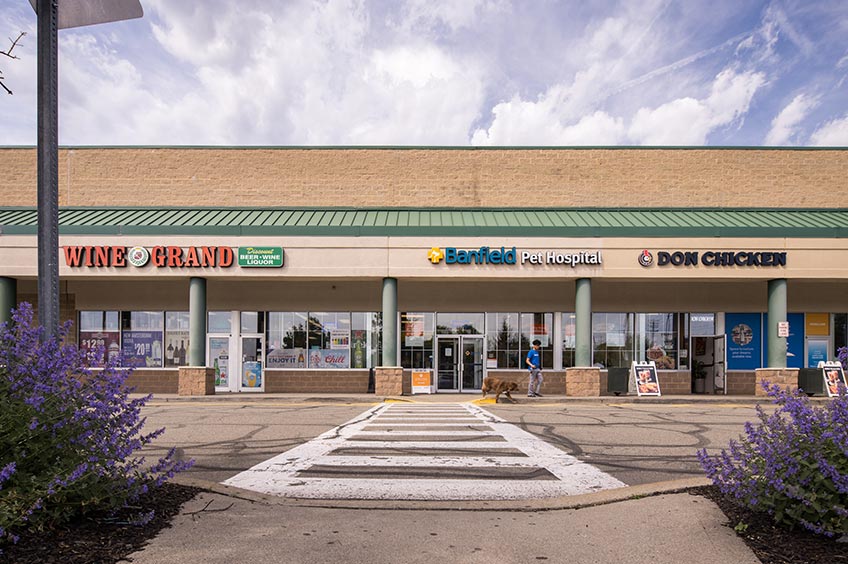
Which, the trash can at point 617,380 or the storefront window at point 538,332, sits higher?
the storefront window at point 538,332

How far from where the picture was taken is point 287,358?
81.5ft

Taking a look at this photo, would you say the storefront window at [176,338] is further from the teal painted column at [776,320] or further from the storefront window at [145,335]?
the teal painted column at [776,320]

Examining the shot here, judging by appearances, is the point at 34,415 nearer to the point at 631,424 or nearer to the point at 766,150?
the point at 631,424

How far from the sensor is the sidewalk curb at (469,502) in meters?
6.33

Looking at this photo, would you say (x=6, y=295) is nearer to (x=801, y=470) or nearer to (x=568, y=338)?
(x=568, y=338)

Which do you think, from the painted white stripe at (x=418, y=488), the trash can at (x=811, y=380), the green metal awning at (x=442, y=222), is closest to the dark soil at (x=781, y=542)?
the painted white stripe at (x=418, y=488)

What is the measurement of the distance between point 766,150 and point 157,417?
24429 mm

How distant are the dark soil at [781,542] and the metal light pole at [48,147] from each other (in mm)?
5669

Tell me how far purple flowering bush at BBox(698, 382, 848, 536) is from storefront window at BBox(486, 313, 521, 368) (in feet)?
62.0

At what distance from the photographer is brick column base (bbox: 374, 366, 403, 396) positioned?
→ 71.3 ft

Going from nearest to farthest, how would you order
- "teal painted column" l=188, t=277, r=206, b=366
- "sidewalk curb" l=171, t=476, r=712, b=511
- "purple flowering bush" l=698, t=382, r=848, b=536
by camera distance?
"purple flowering bush" l=698, t=382, r=848, b=536
"sidewalk curb" l=171, t=476, r=712, b=511
"teal painted column" l=188, t=277, r=206, b=366

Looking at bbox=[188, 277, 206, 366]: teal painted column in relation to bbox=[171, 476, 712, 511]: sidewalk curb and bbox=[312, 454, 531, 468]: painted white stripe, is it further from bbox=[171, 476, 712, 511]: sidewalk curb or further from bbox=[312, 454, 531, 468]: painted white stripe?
bbox=[171, 476, 712, 511]: sidewalk curb

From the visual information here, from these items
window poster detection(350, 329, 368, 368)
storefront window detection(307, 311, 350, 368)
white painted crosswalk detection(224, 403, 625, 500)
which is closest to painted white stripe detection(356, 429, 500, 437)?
white painted crosswalk detection(224, 403, 625, 500)

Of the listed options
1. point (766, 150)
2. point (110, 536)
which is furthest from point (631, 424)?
point (766, 150)
